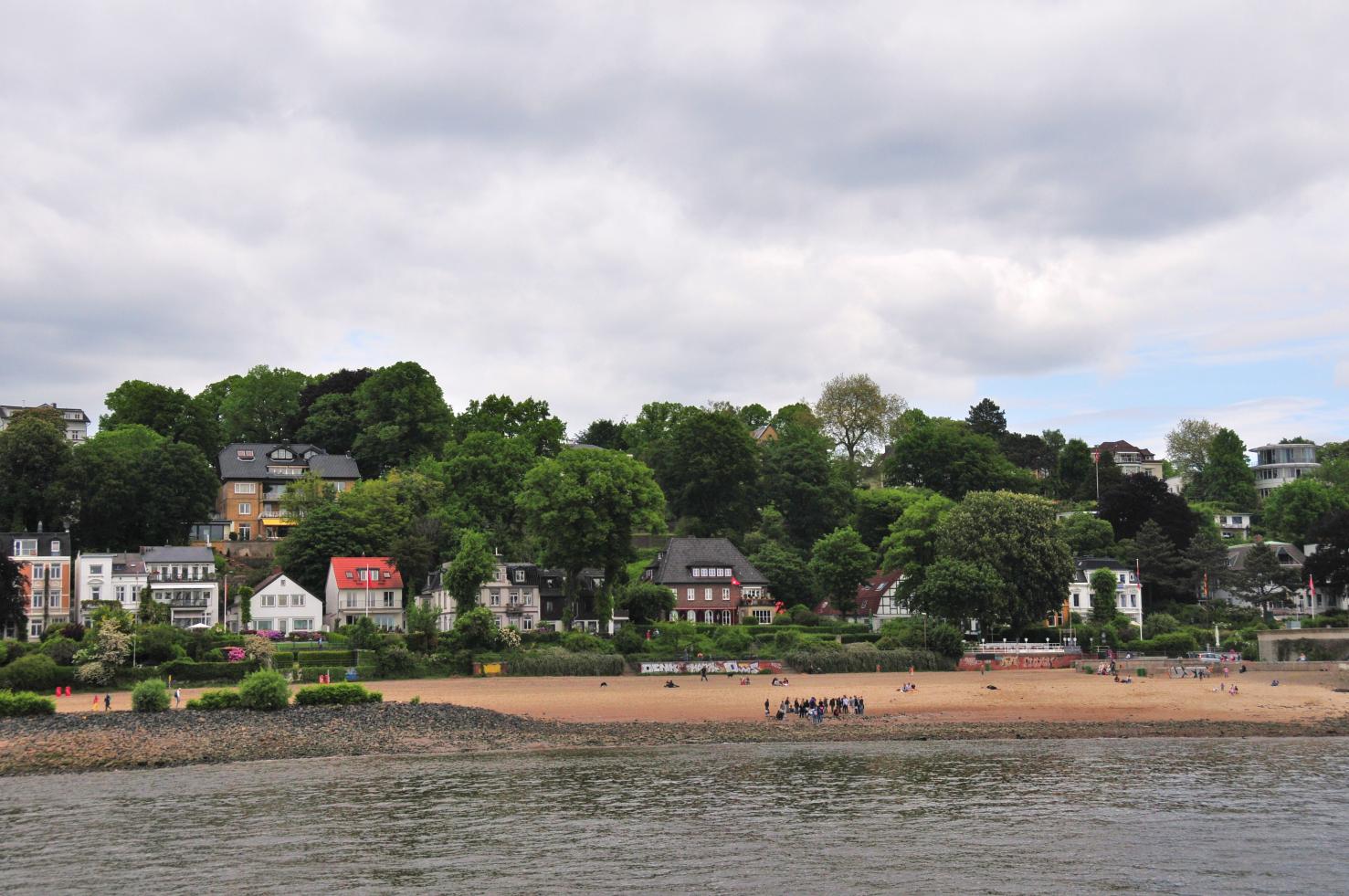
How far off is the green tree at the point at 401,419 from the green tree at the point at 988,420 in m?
69.7

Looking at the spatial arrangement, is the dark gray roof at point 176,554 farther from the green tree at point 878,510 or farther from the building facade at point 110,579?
the green tree at point 878,510

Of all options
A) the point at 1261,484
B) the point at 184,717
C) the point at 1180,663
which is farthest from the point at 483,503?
the point at 1261,484

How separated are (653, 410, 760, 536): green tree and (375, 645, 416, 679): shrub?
1766 inches

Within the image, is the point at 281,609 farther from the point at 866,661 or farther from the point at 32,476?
the point at 866,661

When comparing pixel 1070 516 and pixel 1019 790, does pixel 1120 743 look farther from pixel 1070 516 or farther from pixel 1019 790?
pixel 1070 516

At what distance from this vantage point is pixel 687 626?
283 ft

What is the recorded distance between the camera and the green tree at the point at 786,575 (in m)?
98.6

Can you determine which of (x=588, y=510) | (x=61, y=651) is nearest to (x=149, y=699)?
(x=61, y=651)

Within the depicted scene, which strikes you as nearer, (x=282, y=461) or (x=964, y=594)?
(x=964, y=594)

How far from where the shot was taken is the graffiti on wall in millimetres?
77000

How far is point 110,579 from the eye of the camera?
8862 centimetres

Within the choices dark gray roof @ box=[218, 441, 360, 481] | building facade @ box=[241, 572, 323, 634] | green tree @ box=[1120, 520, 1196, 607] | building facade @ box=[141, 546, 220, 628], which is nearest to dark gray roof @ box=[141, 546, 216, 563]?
building facade @ box=[141, 546, 220, 628]

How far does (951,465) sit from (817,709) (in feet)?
239

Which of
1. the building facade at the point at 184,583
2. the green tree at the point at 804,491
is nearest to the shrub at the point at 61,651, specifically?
the building facade at the point at 184,583
